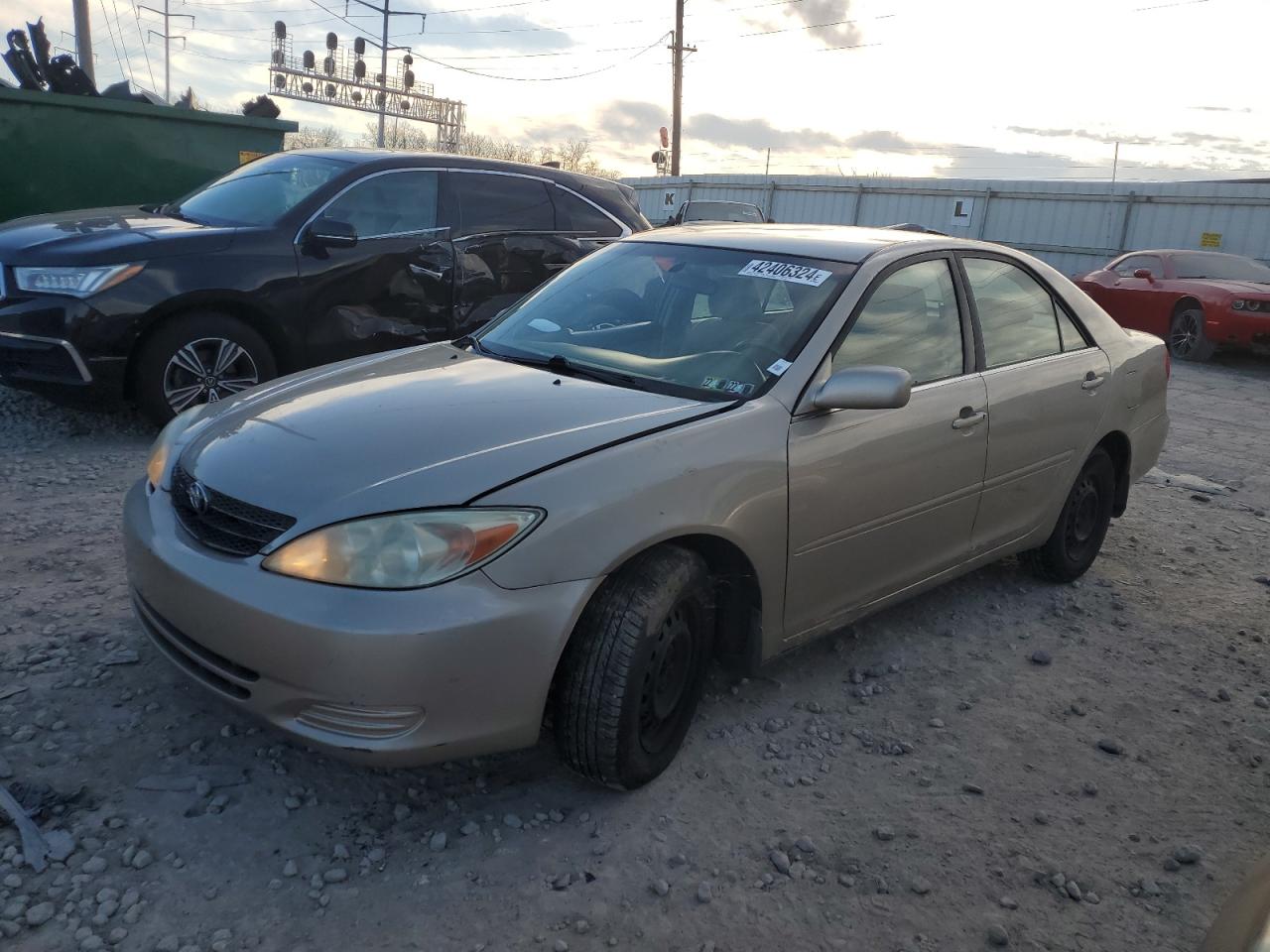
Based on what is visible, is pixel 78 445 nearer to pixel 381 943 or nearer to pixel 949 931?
pixel 381 943

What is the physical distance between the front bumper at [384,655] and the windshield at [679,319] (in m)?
1.01

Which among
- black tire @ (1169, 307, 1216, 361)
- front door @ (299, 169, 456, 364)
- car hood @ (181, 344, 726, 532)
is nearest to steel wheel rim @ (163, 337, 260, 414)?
front door @ (299, 169, 456, 364)

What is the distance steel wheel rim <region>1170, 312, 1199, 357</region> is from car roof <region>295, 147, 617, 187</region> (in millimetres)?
10149

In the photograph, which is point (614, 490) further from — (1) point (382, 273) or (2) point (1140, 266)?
(2) point (1140, 266)

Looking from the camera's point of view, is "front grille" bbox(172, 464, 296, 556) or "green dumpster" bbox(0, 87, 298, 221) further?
"green dumpster" bbox(0, 87, 298, 221)

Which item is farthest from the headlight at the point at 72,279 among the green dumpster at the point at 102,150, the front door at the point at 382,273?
the green dumpster at the point at 102,150

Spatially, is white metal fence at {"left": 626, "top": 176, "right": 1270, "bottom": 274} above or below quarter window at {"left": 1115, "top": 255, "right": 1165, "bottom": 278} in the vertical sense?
above

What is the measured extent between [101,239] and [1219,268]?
541 inches

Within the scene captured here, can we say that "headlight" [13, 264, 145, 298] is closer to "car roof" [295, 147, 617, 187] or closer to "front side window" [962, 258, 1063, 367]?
"car roof" [295, 147, 617, 187]

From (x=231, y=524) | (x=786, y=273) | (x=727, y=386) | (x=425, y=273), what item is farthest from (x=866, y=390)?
(x=425, y=273)

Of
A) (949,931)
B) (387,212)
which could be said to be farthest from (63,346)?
(949,931)

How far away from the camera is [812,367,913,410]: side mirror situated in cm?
314

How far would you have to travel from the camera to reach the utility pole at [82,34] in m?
16.2

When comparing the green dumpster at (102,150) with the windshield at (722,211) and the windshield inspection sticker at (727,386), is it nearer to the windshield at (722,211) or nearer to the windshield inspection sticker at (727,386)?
the windshield inspection sticker at (727,386)
